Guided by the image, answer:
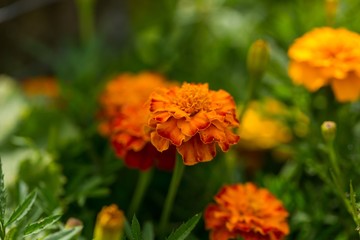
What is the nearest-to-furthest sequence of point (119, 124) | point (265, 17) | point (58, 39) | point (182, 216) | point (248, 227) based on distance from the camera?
1. point (248, 227)
2. point (119, 124)
3. point (182, 216)
4. point (265, 17)
5. point (58, 39)

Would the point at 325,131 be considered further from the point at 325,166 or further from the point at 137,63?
the point at 137,63

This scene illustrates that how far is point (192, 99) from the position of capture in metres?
0.77

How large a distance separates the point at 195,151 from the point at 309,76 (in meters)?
0.29

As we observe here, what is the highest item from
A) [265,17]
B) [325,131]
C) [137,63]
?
[265,17]

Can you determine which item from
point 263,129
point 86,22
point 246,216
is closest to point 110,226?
point 246,216

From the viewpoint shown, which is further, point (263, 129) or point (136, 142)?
point (263, 129)

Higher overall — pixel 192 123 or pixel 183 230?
pixel 192 123

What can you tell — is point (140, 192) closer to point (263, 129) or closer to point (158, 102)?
point (158, 102)

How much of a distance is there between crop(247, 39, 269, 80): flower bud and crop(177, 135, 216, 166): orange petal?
10.1 inches

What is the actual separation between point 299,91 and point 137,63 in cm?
39

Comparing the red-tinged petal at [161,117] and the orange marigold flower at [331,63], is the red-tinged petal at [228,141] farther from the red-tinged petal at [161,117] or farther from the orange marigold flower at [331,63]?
the orange marigold flower at [331,63]

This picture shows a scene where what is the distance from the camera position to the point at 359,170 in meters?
0.93

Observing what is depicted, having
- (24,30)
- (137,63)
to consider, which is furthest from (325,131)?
(24,30)

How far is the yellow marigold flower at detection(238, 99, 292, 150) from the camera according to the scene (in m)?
1.18
